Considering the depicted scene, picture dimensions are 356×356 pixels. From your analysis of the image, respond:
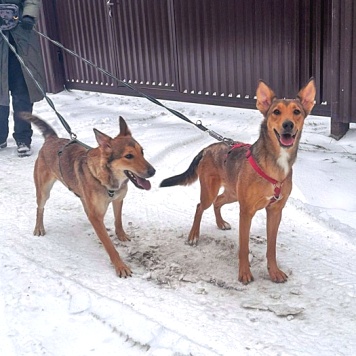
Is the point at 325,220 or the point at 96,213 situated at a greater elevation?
the point at 96,213

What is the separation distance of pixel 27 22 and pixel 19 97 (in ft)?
3.32

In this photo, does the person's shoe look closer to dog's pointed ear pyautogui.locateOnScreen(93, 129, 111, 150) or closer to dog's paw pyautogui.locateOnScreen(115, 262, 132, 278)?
dog's pointed ear pyautogui.locateOnScreen(93, 129, 111, 150)

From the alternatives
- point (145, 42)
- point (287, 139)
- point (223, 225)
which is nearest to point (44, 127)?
point (223, 225)

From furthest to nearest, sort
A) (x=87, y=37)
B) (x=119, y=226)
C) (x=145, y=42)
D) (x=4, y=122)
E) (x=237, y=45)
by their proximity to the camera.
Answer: (x=87, y=37) < (x=145, y=42) < (x=237, y=45) < (x=4, y=122) < (x=119, y=226)

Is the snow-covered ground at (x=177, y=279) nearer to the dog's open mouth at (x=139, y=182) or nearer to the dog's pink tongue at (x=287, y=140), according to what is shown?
the dog's open mouth at (x=139, y=182)

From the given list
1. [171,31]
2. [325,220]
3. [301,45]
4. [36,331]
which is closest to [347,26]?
[301,45]

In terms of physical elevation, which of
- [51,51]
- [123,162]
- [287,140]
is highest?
[51,51]

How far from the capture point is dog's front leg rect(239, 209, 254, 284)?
11.1 feet

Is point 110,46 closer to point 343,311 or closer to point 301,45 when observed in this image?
point 301,45

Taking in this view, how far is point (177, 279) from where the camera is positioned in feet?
11.6

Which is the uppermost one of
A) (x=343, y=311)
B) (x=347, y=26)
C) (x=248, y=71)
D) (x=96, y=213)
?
(x=347, y=26)

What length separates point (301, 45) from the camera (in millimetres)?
6812

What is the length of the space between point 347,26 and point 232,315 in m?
4.20

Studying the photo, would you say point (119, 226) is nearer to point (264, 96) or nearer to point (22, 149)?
point (264, 96)
